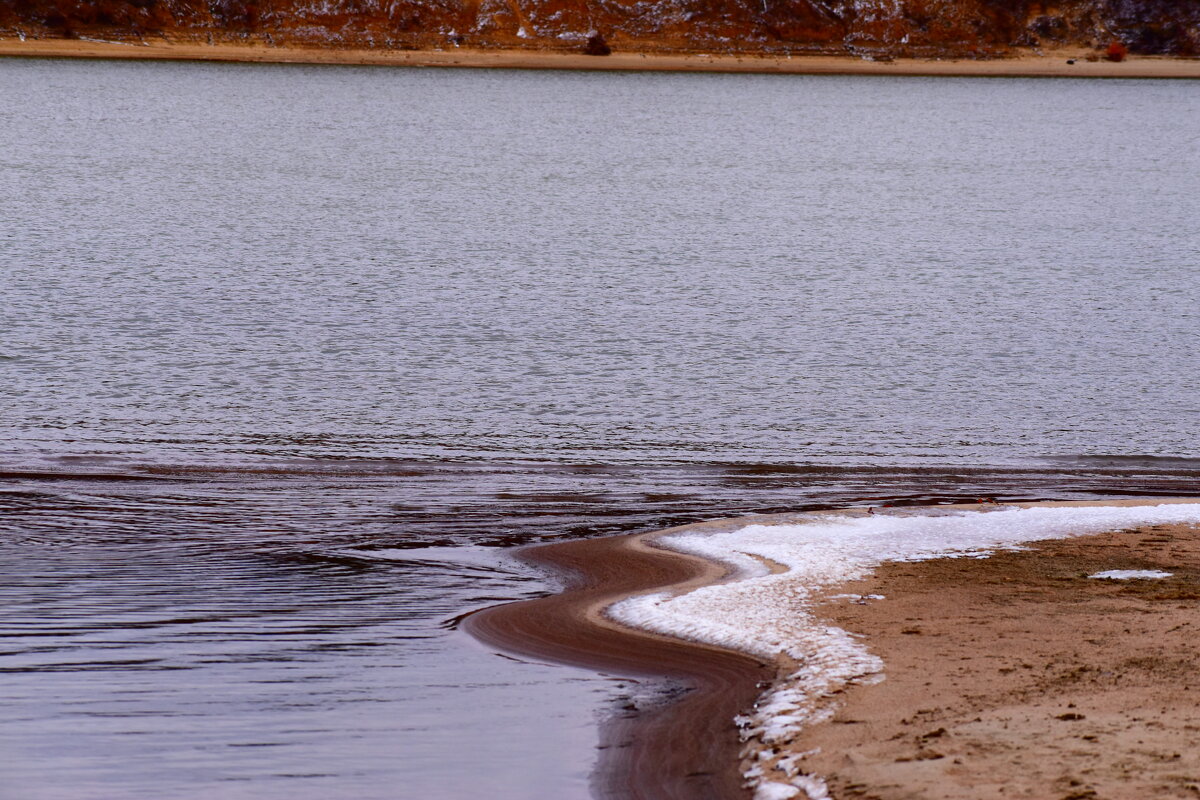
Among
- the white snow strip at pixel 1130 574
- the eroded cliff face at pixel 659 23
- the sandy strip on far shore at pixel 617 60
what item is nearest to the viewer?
the white snow strip at pixel 1130 574

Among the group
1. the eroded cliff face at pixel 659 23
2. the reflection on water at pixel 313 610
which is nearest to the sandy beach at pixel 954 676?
the reflection on water at pixel 313 610

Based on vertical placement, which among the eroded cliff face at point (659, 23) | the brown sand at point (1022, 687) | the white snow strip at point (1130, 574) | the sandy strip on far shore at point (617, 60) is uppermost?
the eroded cliff face at point (659, 23)

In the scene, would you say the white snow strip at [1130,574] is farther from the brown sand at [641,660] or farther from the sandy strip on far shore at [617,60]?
the sandy strip on far shore at [617,60]

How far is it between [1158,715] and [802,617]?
11.0ft

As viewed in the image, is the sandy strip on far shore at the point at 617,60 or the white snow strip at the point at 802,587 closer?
the white snow strip at the point at 802,587

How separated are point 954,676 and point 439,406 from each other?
39.4 ft

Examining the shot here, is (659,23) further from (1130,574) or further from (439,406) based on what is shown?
(1130,574)

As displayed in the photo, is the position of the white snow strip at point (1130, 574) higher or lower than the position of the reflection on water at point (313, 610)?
higher

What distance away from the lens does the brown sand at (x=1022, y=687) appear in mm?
7066

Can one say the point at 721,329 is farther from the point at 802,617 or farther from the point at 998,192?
the point at 998,192

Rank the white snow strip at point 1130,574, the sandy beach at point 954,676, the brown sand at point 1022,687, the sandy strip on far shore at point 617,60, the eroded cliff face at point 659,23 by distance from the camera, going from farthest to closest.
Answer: the eroded cliff face at point 659,23, the sandy strip on far shore at point 617,60, the white snow strip at point 1130,574, the sandy beach at point 954,676, the brown sand at point 1022,687

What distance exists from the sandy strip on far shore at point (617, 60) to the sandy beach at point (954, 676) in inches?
4754

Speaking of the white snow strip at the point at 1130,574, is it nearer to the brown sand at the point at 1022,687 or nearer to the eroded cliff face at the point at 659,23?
the brown sand at the point at 1022,687

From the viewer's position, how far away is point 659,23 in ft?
440
